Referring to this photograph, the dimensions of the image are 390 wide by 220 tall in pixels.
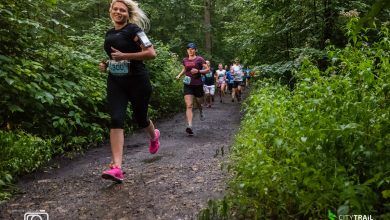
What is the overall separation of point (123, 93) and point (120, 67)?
35cm

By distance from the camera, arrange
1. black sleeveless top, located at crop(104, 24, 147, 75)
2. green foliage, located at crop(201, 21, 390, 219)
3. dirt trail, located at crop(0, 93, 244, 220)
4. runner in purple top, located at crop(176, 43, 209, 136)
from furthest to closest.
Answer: runner in purple top, located at crop(176, 43, 209, 136) → black sleeveless top, located at crop(104, 24, 147, 75) → dirt trail, located at crop(0, 93, 244, 220) → green foliage, located at crop(201, 21, 390, 219)

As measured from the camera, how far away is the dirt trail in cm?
388

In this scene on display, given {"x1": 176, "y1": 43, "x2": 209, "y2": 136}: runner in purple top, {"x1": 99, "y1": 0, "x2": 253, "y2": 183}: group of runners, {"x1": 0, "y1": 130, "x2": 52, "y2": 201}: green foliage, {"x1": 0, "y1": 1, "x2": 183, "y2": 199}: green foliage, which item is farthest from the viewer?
{"x1": 176, "y1": 43, "x2": 209, "y2": 136}: runner in purple top

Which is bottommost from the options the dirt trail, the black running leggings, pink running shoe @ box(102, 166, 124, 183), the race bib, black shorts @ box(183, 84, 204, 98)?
the dirt trail

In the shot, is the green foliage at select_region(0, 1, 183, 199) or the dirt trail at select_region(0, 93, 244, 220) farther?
the green foliage at select_region(0, 1, 183, 199)

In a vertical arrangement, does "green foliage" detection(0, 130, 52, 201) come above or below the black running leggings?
below

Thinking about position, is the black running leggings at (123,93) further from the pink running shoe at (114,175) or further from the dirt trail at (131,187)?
the dirt trail at (131,187)

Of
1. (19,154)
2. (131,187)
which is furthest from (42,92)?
(131,187)

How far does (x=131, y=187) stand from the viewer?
4.65 meters

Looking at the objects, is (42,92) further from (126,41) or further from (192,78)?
(192,78)

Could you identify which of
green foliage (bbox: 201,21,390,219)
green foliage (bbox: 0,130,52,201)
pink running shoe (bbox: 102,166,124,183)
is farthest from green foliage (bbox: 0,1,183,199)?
green foliage (bbox: 201,21,390,219)

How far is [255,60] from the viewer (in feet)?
38.6

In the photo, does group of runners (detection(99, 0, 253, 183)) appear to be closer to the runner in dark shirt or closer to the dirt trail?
the runner in dark shirt

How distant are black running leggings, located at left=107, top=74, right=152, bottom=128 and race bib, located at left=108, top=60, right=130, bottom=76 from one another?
0.25 ft
